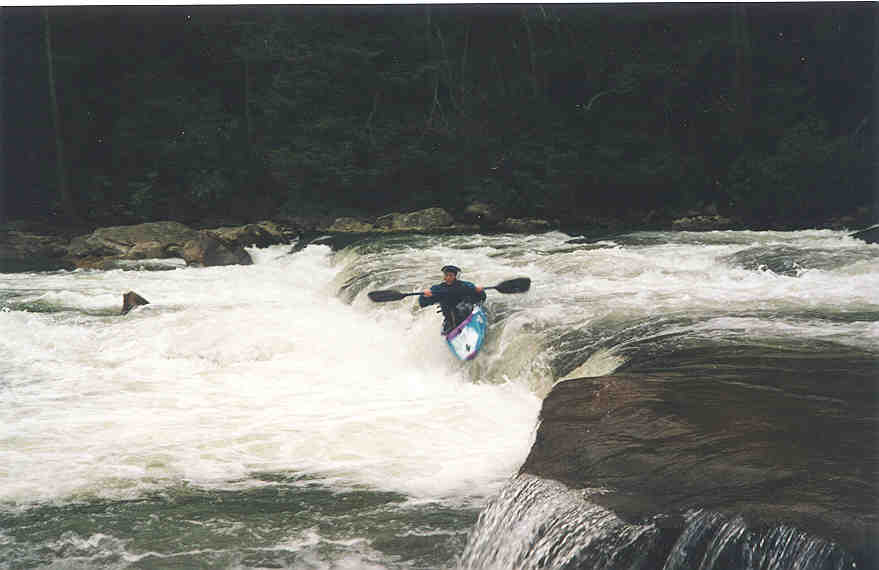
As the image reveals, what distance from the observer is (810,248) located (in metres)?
9.41

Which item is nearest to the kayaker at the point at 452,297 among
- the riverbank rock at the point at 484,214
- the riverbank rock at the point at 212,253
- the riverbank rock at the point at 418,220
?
the riverbank rock at the point at 212,253

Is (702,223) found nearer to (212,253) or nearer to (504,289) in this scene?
(504,289)

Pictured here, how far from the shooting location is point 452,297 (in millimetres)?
6512

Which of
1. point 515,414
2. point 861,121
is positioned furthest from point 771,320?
point 861,121

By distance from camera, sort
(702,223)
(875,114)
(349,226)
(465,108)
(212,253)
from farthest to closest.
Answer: (349,226)
(212,253)
(702,223)
(465,108)
(875,114)

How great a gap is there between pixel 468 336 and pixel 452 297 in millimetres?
336

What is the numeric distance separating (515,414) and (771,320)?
6.70ft

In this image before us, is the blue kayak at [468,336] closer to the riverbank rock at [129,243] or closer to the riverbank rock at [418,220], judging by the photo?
the riverbank rock at [129,243]

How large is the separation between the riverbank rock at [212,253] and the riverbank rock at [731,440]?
9.51 metres

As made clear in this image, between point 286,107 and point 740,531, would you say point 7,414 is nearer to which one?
point 740,531

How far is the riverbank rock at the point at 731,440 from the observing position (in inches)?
110

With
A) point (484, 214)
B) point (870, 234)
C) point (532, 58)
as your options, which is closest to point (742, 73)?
point (870, 234)

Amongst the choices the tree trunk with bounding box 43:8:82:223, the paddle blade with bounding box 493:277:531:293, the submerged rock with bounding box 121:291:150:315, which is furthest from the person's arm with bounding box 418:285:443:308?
the tree trunk with bounding box 43:8:82:223

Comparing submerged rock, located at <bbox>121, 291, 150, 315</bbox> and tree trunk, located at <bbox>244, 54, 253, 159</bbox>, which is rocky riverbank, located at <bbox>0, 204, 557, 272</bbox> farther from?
submerged rock, located at <bbox>121, 291, 150, 315</bbox>
